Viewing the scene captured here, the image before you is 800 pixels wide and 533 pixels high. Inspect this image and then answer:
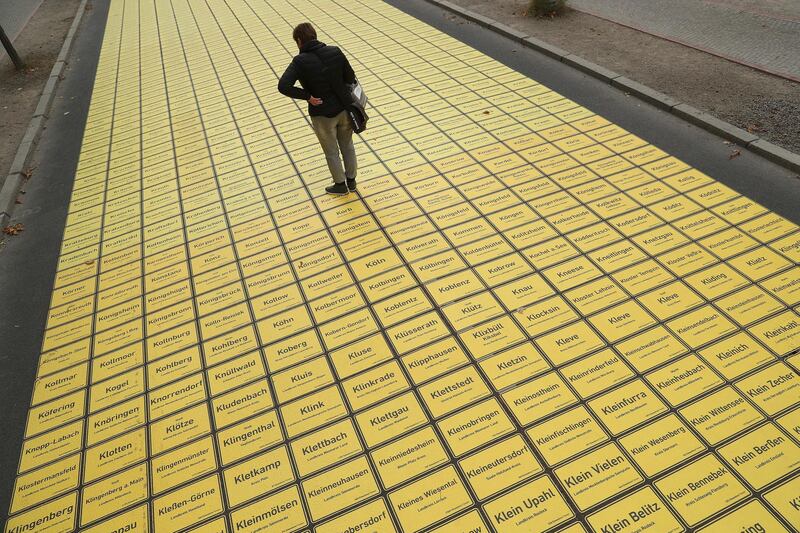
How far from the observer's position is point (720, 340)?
3547mm

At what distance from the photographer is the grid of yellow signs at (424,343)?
9.61 ft

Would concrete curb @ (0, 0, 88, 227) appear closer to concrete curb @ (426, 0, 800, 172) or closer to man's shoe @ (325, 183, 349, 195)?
man's shoe @ (325, 183, 349, 195)

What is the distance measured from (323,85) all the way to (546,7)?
6.74 meters

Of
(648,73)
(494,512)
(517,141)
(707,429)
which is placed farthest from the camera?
(648,73)

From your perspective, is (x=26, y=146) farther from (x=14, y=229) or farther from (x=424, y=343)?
(x=424, y=343)

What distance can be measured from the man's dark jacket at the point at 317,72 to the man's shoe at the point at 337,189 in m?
0.99

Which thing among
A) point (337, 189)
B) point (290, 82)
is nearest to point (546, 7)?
point (337, 189)

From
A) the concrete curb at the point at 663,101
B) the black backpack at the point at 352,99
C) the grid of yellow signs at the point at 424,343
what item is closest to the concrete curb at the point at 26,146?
the grid of yellow signs at the point at 424,343

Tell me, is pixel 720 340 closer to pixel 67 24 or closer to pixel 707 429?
pixel 707 429

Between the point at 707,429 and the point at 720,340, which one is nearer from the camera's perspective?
the point at 707,429

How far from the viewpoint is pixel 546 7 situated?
9.27 metres

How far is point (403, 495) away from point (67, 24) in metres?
15.5

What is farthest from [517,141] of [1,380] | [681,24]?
[1,380]

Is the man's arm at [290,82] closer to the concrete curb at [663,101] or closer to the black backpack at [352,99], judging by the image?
the black backpack at [352,99]
